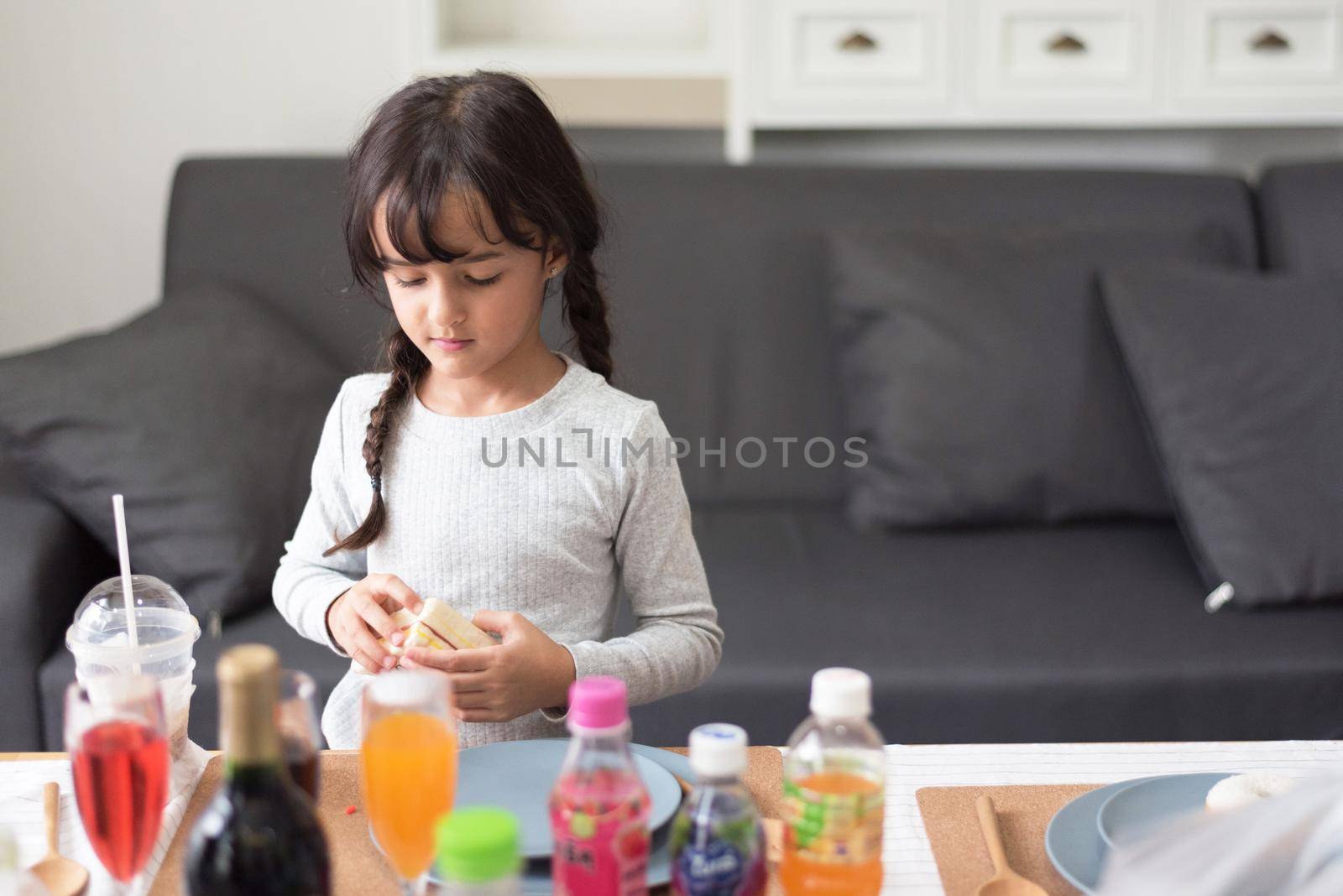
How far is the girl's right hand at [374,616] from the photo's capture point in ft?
3.57

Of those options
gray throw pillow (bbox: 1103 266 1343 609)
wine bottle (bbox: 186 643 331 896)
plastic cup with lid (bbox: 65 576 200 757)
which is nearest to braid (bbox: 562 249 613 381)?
plastic cup with lid (bbox: 65 576 200 757)

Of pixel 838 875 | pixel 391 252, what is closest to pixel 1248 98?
pixel 391 252

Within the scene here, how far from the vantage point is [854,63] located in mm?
2406

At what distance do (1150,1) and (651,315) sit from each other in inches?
41.9

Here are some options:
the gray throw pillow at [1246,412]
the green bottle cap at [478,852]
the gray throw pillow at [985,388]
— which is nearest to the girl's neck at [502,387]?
the green bottle cap at [478,852]

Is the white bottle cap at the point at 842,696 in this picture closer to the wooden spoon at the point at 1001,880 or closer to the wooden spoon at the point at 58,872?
the wooden spoon at the point at 1001,880

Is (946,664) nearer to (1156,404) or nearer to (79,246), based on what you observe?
(1156,404)

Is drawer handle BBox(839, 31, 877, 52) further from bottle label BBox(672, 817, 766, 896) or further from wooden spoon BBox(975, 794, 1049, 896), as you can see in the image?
bottle label BBox(672, 817, 766, 896)

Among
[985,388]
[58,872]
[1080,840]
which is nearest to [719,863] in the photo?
[1080,840]

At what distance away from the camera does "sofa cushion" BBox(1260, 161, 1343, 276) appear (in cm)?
222

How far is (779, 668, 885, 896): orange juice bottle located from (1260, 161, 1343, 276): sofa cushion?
5.78ft

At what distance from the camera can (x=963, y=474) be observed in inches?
80.3

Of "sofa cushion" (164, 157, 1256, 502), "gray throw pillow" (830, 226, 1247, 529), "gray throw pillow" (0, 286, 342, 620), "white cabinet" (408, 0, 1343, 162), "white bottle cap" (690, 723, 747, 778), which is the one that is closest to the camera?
"white bottle cap" (690, 723, 747, 778)

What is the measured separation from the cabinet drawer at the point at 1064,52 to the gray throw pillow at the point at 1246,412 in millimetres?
489
